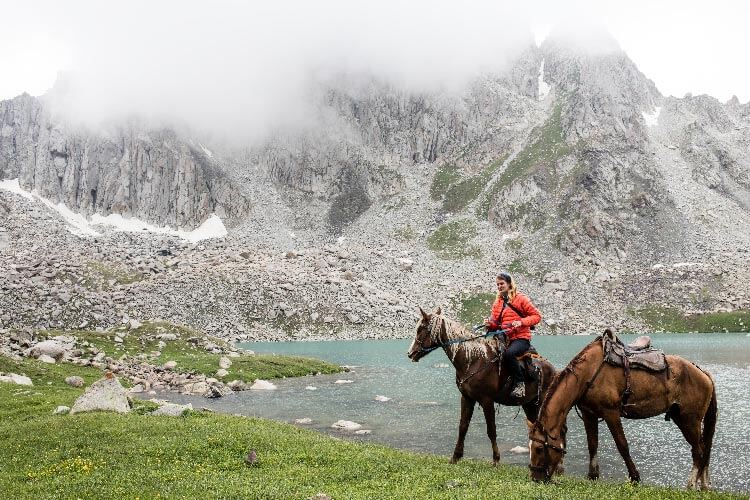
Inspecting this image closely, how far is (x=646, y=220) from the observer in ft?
543

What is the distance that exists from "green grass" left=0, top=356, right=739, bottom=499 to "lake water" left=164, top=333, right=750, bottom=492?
7.35m

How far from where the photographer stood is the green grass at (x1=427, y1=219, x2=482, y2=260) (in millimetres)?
166250

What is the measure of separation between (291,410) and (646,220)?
161120 millimetres

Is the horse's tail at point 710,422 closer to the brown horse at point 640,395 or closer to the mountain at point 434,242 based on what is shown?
the brown horse at point 640,395

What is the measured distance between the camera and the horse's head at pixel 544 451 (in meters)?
13.3

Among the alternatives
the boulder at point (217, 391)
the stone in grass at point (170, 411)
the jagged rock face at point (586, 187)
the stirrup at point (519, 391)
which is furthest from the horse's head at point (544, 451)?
the jagged rock face at point (586, 187)

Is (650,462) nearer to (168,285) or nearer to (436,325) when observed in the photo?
(436,325)

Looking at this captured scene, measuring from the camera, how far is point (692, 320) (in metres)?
133

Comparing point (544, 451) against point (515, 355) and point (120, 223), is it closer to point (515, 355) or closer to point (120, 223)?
point (515, 355)

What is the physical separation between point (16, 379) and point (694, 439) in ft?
140

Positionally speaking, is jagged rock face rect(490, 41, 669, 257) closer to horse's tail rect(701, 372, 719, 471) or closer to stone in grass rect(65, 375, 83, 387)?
stone in grass rect(65, 375, 83, 387)

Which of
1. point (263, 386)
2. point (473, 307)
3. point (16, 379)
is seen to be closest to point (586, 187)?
point (473, 307)

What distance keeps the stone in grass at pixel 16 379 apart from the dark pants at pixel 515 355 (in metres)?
36.3

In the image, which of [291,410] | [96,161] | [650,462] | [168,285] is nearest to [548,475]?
[650,462]
